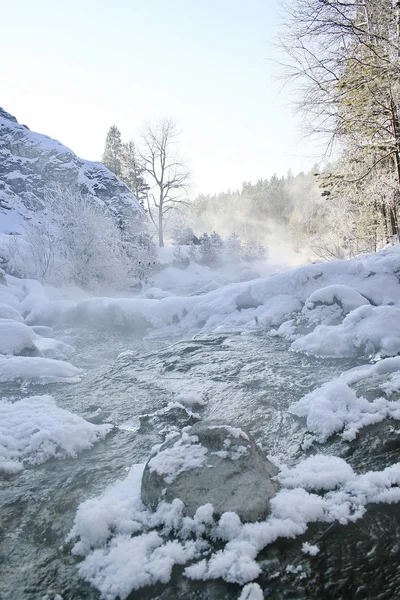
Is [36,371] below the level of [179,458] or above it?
above

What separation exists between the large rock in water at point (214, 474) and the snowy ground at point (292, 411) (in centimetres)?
8

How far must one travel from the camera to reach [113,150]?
4381 cm

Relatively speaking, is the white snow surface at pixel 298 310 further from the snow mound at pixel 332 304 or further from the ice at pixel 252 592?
the ice at pixel 252 592

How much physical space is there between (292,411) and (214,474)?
1783mm

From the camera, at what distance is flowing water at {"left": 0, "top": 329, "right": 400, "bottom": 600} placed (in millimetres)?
2105

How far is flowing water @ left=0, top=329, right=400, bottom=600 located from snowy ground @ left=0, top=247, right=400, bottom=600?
0.09 meters

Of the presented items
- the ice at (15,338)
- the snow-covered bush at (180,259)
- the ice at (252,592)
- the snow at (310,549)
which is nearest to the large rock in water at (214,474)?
the snow at (310,549)

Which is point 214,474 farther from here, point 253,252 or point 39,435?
point 253,252

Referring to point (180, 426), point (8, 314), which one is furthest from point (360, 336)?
point (8, 314)

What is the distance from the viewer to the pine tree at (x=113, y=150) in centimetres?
4350

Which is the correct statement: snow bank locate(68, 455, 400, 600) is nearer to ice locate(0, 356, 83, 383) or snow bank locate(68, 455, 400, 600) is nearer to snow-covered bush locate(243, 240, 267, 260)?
ice locate(0, 356, 83, 383)

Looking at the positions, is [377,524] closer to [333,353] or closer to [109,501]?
[109,501]

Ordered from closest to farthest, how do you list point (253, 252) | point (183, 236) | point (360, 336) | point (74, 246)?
point (360, 336) → point (74, 246) → point (183, 236) → point (253, 252)

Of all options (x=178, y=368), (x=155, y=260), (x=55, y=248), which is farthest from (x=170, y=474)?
(x=155, y=260)
